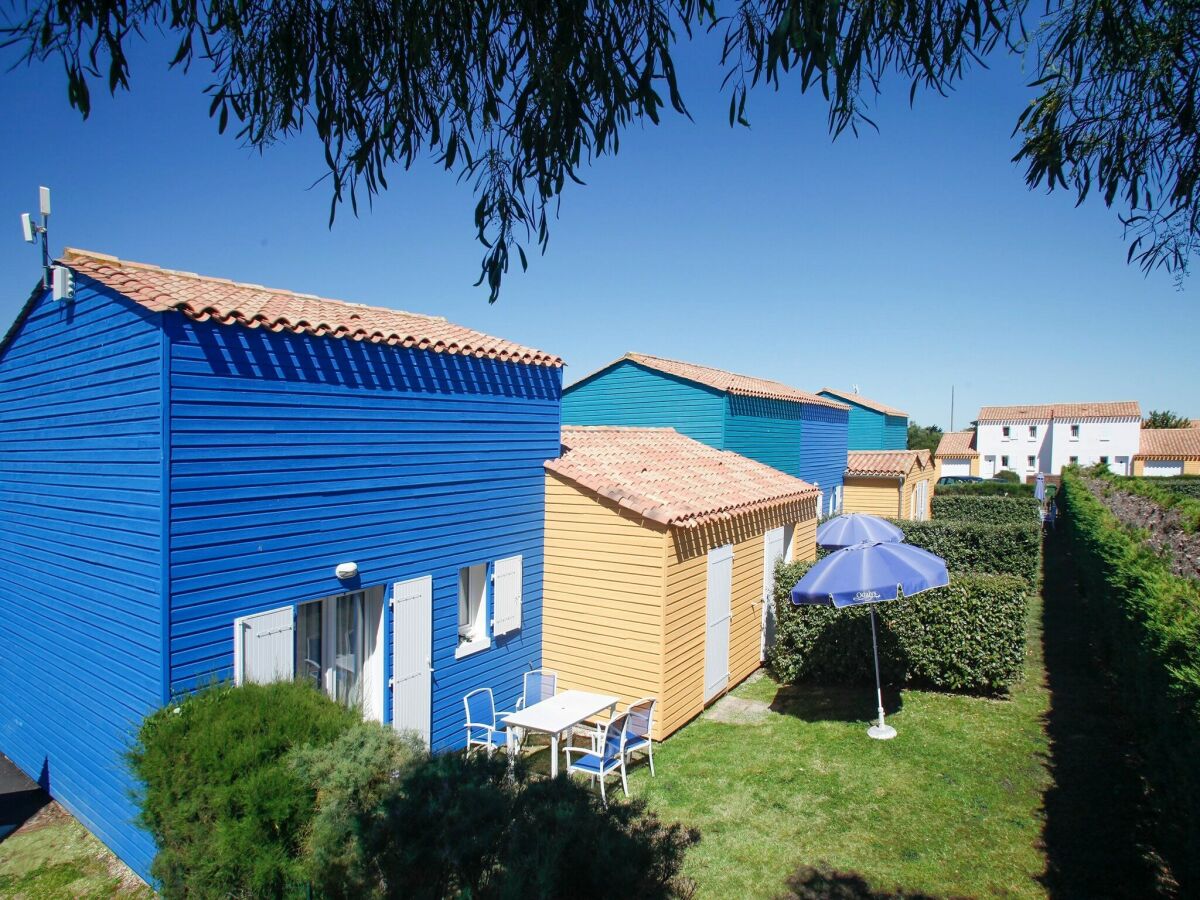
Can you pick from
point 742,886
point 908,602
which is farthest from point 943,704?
point 742,886

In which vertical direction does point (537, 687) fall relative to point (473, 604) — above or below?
below

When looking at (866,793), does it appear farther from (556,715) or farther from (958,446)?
(958,446)

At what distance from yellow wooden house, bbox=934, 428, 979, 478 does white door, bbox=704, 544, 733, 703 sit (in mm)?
54093

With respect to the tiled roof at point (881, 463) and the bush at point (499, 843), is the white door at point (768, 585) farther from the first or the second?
the tiled roof at point (881, 463)

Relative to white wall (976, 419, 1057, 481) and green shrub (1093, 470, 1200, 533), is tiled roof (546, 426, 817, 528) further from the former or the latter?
white wall (976, 419, 1057, 481)

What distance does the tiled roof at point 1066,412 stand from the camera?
172 ft

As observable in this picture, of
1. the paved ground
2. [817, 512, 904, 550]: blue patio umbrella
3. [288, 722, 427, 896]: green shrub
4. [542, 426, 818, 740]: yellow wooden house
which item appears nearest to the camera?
[288, 722, 427, 896]: green shrub

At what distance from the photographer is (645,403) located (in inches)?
683

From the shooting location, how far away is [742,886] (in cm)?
571

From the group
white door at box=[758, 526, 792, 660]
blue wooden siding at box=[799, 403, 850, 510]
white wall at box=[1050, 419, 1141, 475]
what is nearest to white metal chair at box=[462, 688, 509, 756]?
white door at box=[758, 526, 792, 660]

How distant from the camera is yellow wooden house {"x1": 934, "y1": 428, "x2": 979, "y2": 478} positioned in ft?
198

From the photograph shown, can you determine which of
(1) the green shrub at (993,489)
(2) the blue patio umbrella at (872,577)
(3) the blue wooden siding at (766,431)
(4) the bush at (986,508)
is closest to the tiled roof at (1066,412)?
(1) the green shrub at (993,489)

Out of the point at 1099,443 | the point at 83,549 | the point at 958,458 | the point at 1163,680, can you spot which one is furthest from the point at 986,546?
the point at 958,458

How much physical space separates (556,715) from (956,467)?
6287cm
